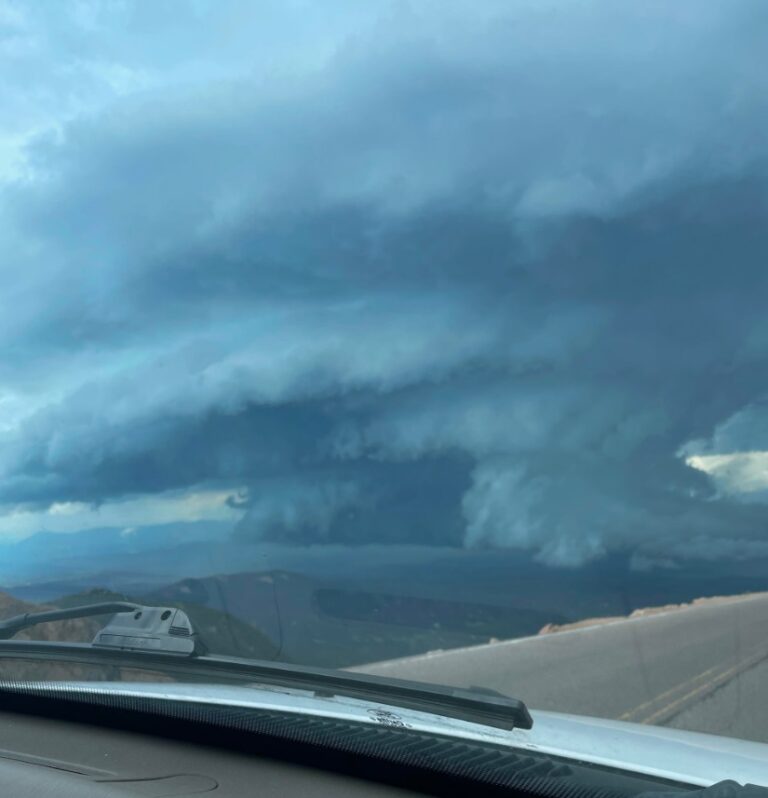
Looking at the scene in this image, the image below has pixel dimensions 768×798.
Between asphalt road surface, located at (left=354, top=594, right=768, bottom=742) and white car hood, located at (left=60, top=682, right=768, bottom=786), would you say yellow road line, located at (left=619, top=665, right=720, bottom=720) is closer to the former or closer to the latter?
asphalt road surface, located at (left=354, top=594, right=768, bottom=742)

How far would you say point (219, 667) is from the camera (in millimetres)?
4895

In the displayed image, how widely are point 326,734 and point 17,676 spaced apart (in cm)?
198

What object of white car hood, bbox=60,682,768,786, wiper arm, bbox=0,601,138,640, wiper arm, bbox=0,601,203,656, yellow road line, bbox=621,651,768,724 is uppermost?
wiper arm, bbox=0,601,138,640

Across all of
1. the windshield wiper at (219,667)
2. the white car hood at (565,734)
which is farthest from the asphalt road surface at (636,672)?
the windshield wiper at (219,667)

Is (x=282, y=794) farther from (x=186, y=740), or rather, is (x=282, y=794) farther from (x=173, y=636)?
(x=173, y=636)

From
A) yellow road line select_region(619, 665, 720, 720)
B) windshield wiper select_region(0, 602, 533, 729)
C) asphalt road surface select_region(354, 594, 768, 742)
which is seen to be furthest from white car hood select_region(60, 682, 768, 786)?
yellow road line select_region(619, 665, 720, 720)

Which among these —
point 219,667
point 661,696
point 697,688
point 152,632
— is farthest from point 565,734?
point 697,688

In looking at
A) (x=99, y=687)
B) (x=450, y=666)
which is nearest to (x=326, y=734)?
(x=99, y=687)

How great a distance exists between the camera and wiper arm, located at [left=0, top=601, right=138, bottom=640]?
5.94m

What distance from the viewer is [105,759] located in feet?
13.2

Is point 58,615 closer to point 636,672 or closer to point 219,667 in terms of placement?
point 219,667

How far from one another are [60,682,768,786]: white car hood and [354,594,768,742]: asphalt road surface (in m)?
6.85

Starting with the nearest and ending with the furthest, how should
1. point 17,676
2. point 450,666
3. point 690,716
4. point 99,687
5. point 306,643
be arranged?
point 99,687, point 17,676, point 306,643, point 690,716, point 450,666

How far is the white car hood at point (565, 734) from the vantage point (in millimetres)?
3711
